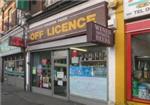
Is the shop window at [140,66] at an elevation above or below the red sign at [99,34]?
below

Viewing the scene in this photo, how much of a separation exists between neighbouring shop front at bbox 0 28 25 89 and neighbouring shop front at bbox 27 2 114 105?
2.77 metres

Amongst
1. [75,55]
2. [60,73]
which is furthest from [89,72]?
[60,73]

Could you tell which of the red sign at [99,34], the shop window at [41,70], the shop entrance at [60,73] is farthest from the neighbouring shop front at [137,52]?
the shop window at [41,70]

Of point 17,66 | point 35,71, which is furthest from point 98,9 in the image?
point 17,66

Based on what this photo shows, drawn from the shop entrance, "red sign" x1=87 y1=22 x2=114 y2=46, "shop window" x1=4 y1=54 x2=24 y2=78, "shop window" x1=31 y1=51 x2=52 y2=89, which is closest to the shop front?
"red sign" x1=87 y1=22 x2=114 y2=46

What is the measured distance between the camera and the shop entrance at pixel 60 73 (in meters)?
14.1

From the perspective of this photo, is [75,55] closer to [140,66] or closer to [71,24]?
[71,24]

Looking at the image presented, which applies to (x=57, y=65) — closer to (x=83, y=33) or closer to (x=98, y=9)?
(x=83, y=33)

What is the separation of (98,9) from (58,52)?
3923 millimetres

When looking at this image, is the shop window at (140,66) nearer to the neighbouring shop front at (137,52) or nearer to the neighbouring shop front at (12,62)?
the neighbouring shop front at (137,52)

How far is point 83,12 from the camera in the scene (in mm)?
12719

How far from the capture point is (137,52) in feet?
34.1

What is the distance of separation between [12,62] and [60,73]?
32.3 feet

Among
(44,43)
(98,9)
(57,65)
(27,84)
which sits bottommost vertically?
(27,84)
